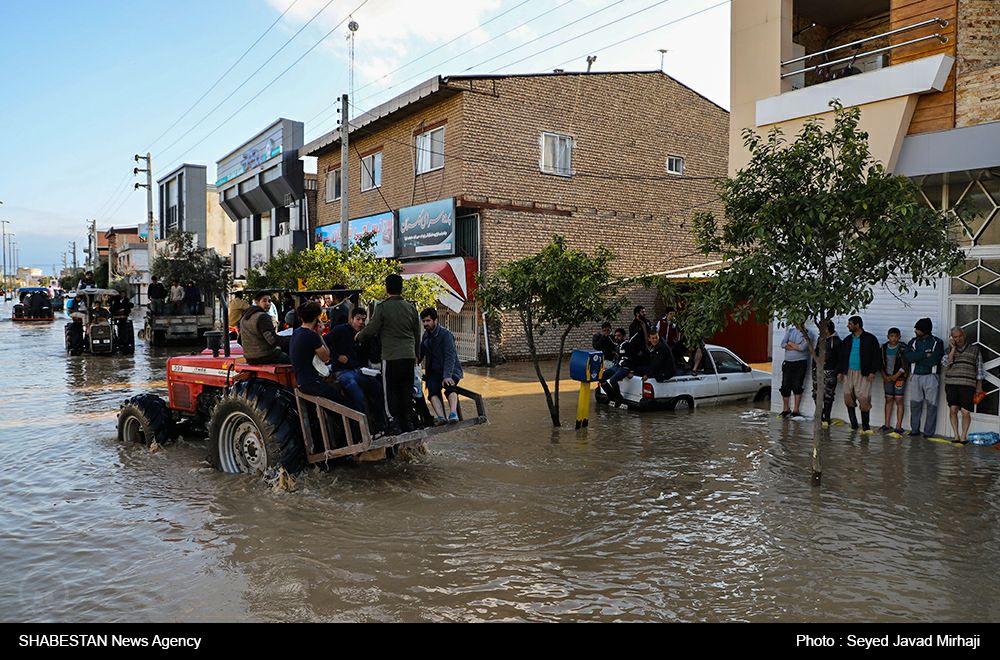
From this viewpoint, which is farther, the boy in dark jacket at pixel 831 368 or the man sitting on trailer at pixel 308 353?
the boy in dark jacket at pixel 831 368

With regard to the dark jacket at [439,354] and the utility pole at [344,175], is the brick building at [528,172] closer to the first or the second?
the utility pole at [344,175]

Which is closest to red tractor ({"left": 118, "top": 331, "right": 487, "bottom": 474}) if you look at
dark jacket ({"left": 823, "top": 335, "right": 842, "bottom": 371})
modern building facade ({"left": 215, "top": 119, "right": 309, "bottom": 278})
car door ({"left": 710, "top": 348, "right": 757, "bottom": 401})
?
dark jacket ({"left": 823, "top": 335, "right": 842, "bottom": 371})

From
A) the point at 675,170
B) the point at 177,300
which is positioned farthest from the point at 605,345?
the point at 177,300

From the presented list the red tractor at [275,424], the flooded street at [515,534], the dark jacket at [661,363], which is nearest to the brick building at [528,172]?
the dark jacket at [661,363]

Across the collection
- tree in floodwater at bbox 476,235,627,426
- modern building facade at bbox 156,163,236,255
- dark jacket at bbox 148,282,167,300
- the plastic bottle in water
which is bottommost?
the plastic bottle in water

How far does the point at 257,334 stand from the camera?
7922mm

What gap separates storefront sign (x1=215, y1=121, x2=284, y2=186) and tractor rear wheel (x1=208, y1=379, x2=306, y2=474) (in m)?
28.5

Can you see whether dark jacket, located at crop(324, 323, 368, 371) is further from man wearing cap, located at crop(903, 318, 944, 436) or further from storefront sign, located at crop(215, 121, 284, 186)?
storefront sign, located at crop(215, 121, 284, 186)

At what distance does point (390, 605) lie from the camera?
483 centimetres

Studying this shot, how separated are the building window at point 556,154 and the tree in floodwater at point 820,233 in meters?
15.0

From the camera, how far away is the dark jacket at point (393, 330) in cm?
773

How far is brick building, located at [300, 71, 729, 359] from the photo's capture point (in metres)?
21.3
